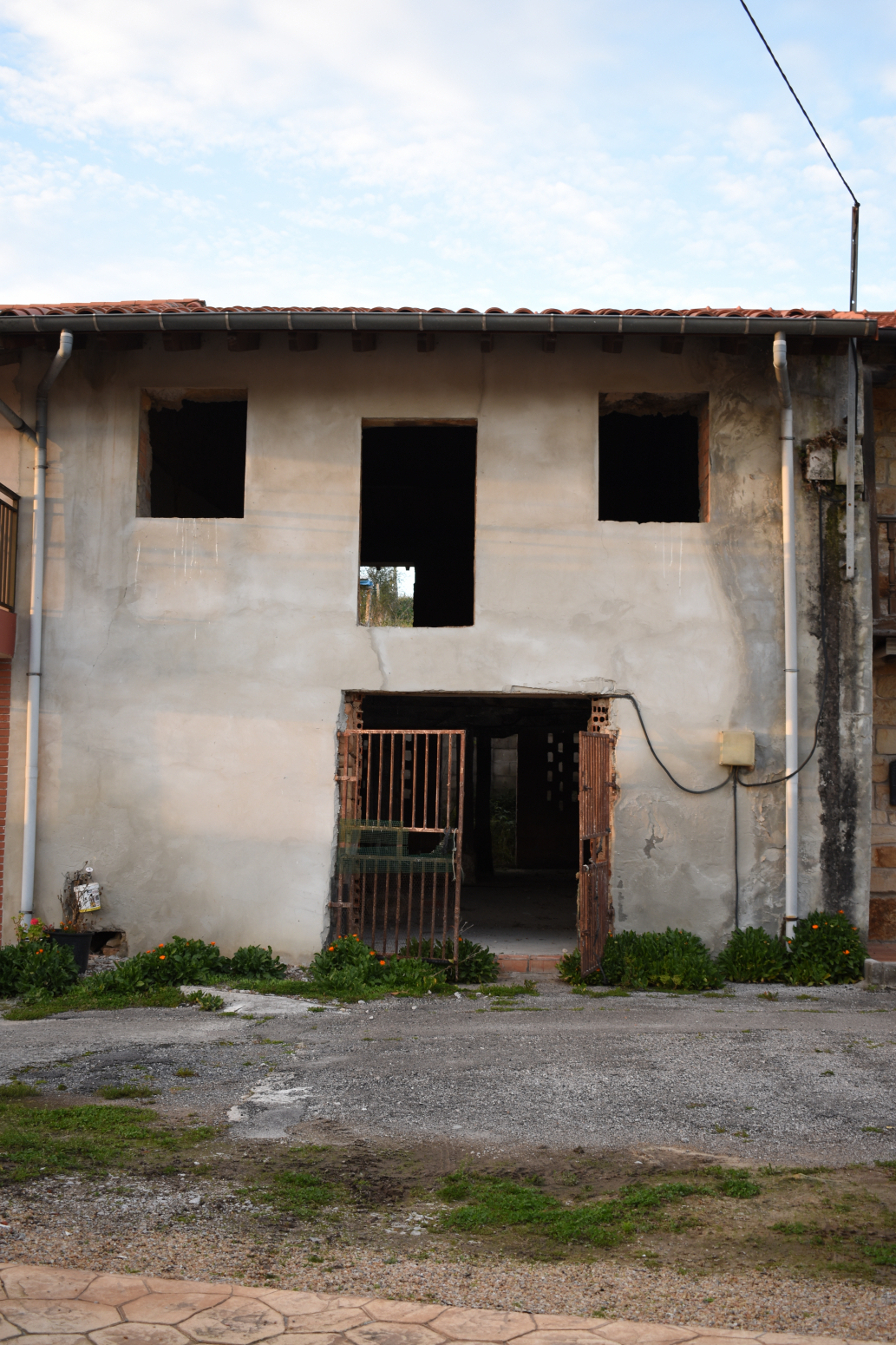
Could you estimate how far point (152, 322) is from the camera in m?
8.77

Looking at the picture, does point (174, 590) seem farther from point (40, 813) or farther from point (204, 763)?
point (40, 813)

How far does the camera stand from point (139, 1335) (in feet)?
9.23

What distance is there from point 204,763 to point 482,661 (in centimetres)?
262

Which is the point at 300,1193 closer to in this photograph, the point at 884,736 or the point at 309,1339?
the point at 309,1339

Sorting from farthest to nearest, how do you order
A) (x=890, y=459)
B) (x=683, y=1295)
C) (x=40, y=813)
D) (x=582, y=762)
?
(x=890, y=459)
(x=40, y=813)
(x=582, y=762)
(x=683, y=1295)

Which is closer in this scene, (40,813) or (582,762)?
(582,762)

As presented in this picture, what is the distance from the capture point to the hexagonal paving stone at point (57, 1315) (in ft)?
9.30

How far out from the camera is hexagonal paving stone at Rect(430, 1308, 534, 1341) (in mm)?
2865

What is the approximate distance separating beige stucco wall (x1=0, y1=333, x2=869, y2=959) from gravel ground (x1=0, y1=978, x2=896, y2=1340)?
1.49 metres

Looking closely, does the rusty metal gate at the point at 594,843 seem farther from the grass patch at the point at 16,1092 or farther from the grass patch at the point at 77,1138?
the grass patch at the point at 16,1092

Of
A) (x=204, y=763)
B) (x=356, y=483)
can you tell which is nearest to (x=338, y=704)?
(x=204, y=763)

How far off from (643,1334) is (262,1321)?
107cm

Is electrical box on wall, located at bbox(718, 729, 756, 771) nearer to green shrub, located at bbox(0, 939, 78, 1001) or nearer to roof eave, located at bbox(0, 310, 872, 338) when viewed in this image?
roof eave, located at bbox(0, 310, 872, 338)

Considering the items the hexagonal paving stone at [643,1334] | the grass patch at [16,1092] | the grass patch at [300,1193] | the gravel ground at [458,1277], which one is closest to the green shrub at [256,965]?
the grass patch at [16,1092]
